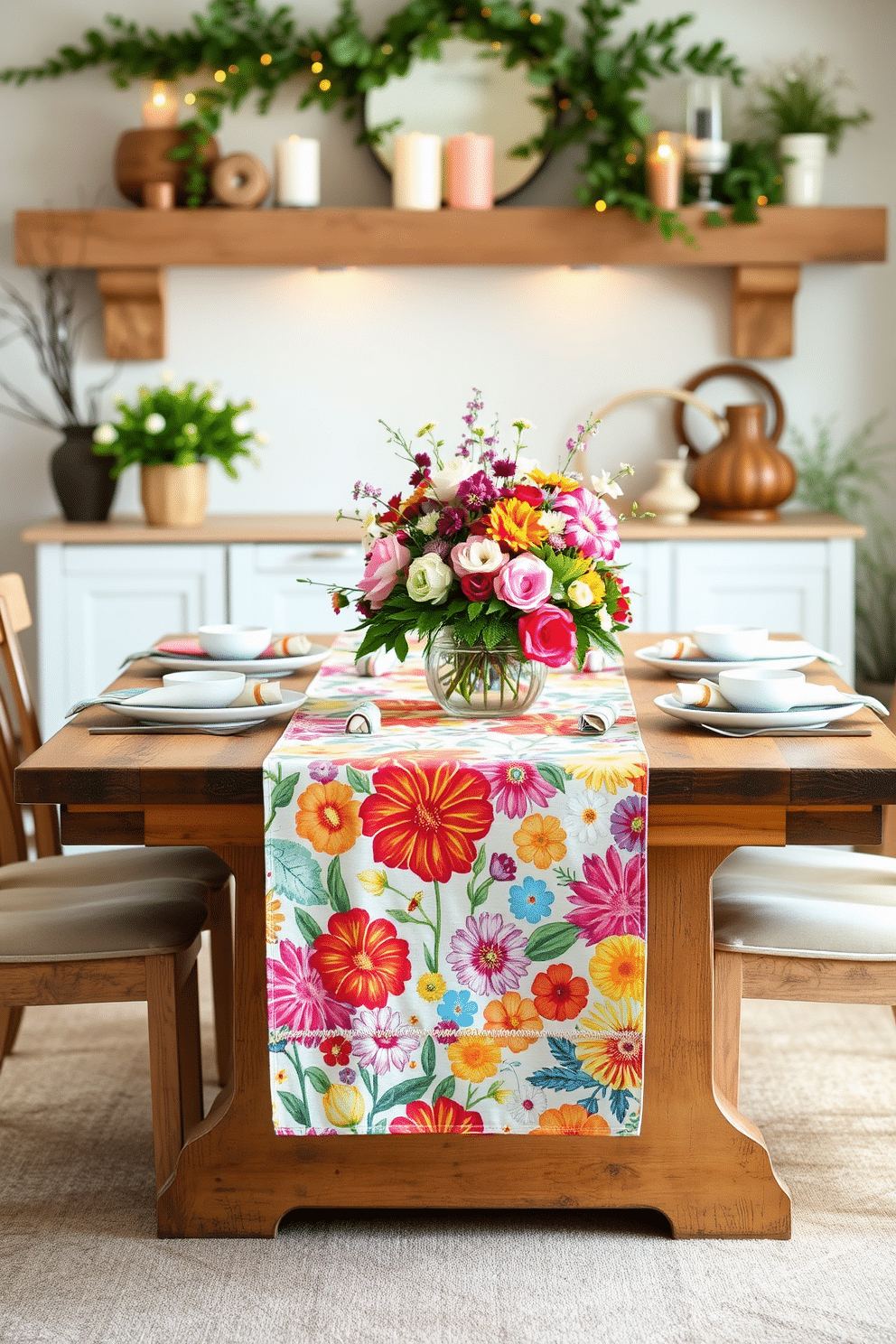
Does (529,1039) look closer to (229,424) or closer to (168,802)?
(168,802)

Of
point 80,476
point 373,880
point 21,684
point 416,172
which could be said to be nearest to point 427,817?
point 373,880

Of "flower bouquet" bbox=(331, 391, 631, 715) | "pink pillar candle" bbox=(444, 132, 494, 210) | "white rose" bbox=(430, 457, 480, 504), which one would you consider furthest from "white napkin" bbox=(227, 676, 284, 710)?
"pink pillar candle" bbox=(444, 132, 494, 210)

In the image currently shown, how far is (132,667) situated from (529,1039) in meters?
1.03

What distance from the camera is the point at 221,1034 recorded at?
2596mm

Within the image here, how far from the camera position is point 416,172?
12.6ft

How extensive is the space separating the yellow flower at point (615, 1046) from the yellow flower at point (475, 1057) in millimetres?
108

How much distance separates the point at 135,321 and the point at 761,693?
8.93ft

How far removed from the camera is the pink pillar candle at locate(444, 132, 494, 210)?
3844 millimetres

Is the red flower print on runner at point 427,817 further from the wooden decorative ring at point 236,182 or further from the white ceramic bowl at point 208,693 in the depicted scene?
the wooden decorative ring at point 236,182

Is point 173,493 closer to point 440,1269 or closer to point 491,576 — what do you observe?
point 491,576

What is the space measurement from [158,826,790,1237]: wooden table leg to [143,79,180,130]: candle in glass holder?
2729 millimetres

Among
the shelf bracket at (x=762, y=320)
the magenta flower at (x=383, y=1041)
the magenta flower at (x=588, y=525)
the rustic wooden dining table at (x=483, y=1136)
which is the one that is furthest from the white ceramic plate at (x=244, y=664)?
the shelf bracket at (x=762, y=320)

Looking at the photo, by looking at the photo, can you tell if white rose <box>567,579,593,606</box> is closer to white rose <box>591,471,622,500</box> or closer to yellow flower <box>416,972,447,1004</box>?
white rose <box>591,471,622,500</box>

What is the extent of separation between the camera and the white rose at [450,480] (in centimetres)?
197
